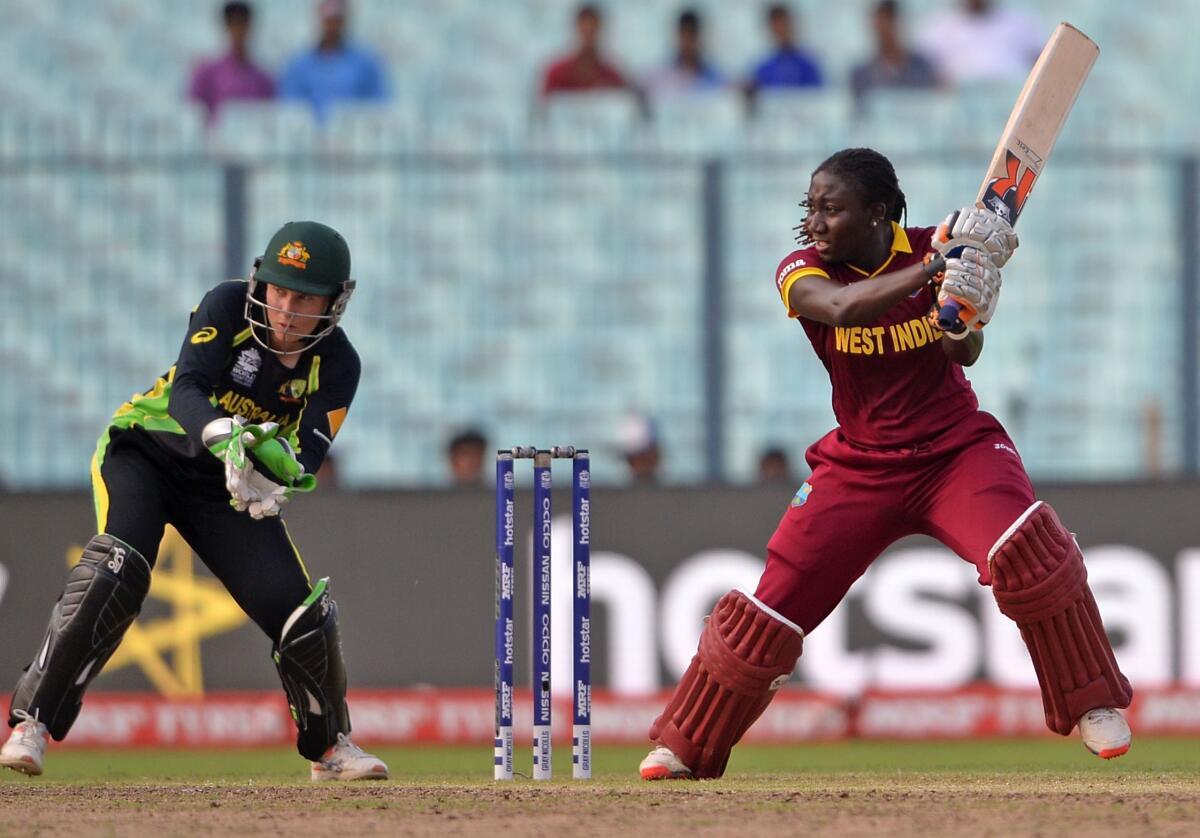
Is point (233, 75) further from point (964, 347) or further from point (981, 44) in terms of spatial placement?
point (964, 347)

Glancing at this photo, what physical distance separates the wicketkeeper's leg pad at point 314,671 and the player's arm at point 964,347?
6.30ft

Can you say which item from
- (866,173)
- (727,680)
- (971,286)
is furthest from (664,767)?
(866,173)

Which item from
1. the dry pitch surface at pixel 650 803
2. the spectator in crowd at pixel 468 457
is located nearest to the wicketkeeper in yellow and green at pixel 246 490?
the dry pitch surface at pixel 650 803

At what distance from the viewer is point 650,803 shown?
5.39 meters

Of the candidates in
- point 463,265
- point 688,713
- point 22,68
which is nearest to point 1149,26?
point 463,265

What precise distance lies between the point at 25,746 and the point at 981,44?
729cm

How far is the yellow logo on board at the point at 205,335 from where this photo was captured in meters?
6.18

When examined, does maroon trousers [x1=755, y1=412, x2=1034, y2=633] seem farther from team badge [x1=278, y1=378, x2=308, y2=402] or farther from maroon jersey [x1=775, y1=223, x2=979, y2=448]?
team badge [x1=278, y1=378, x2=308, y2=402]

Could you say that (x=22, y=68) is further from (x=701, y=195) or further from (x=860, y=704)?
(x=860, y=704)

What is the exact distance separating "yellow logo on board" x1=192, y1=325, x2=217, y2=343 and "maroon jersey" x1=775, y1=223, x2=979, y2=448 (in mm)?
1616

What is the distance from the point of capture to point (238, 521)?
634 cm

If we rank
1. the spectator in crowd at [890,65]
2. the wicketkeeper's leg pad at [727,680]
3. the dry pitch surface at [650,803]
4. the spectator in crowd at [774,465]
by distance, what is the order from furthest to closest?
the spectator in crowd at [890,65] < the spectator in crowd at [774,465] < the wicketkeeper's leg pad at [727,680] < the dry pitch surface at [650,803]

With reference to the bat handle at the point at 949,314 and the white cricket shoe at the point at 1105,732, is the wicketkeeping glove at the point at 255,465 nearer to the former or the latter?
the bat handle at the point at 949,314

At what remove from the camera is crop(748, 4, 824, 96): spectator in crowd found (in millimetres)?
11469
